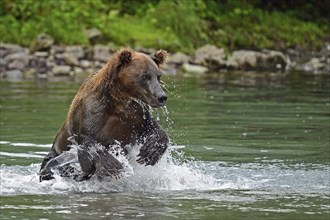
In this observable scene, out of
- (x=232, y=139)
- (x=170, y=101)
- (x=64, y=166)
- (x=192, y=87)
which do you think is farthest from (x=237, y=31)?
(x=64, y=166)

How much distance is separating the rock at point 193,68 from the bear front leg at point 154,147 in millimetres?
17836

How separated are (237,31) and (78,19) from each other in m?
5.16

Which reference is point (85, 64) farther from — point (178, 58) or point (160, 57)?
point (160, 57)

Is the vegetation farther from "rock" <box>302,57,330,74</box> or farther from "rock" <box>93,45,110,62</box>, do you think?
"rock" <box>302,57,330,74</box>

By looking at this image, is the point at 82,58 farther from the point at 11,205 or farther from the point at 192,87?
the point at 11,205

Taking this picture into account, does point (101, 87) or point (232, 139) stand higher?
→ point (101, 87)

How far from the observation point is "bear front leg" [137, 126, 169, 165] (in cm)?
991

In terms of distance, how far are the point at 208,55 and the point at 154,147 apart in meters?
19.6

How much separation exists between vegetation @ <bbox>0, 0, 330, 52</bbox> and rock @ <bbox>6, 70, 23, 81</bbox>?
2.61m

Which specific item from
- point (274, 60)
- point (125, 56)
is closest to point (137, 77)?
point (125, 56)

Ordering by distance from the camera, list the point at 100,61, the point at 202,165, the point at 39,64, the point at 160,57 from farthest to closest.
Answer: the point at 100,61, the point at 39,64, the point at 202,165, the point at 160,57

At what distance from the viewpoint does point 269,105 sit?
1892 cm

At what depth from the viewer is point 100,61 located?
2833 centimetres

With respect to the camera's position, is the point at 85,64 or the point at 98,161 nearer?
the point at 98,161
